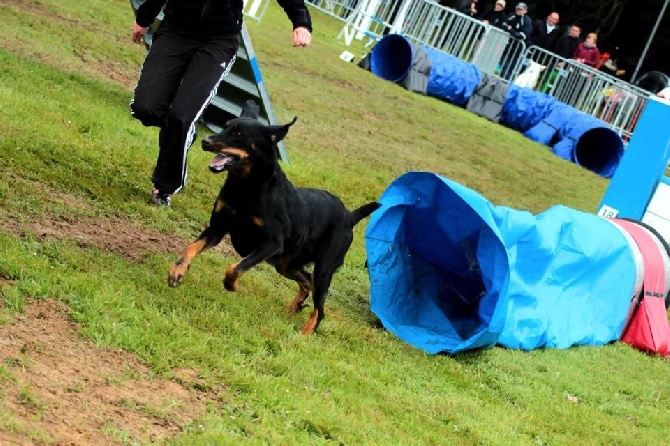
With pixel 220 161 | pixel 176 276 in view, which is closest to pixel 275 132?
pixel 220 161

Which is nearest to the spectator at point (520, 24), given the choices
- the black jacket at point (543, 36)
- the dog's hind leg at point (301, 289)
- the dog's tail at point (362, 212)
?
the black jacket at point (543, 36)

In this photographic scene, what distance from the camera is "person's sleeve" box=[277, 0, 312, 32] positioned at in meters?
6.40

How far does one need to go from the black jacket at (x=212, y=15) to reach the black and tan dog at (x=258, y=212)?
1.00 meters

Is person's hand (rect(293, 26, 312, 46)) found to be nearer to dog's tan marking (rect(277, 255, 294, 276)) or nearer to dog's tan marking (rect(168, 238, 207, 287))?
dog's tan marking (rect(277, 255, 294, 276))

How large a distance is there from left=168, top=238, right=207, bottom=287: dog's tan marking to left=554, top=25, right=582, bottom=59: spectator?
20.4 meters

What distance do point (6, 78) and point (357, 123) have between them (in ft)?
19.7

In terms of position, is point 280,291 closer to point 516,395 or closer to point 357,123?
point 516,395

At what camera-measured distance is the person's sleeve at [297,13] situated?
252 inches

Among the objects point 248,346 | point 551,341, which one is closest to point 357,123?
point 551,341

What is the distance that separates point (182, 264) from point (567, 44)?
→ 67.8ft

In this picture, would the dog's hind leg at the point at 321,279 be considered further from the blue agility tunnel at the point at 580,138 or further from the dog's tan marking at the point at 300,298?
the blue agility tunnel at the point at 580,138

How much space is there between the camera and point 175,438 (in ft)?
12.5

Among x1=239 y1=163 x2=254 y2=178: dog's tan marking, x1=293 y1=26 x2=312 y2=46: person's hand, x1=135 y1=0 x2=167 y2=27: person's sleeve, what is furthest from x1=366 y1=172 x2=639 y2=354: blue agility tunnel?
x1=135 y1=0 x2=167 y2=27: person's sleeve

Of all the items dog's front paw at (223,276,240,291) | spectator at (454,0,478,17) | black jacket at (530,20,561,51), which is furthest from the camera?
spectator at (454,0,478,17)
